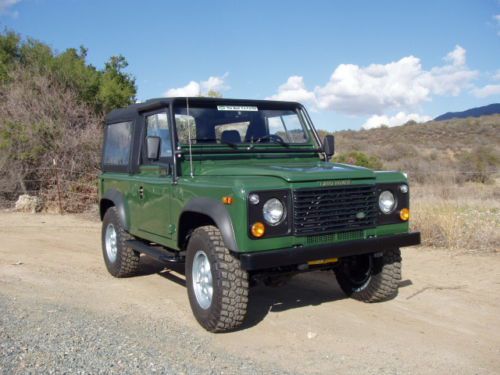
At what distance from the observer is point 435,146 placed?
34.8 m

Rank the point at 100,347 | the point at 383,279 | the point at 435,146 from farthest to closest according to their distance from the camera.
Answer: the point at 435,146 < the point at 383,279 < the point at 100,347

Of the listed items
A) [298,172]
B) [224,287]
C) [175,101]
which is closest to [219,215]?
[224,287]

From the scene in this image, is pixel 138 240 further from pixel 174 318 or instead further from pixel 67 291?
pixel 174 318

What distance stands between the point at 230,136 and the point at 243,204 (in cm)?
163

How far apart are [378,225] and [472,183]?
15.2 meters

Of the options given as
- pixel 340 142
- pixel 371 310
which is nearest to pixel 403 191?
pixel 371 310

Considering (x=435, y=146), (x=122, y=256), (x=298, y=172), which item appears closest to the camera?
(x=298, y=172)

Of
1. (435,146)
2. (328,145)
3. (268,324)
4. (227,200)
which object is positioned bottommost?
(268,324)

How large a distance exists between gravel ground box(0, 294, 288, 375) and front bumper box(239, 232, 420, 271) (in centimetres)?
72

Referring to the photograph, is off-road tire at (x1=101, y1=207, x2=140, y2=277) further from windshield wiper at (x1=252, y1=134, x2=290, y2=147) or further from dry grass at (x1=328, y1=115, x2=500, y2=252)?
dry grass at (x1=328, y1=115, x2=500, y2=252)

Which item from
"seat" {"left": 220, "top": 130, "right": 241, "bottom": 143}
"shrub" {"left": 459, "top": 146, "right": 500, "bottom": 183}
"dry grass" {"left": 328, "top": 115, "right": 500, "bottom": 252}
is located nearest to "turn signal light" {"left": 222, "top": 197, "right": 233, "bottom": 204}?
"seat" {"left": 220, "top": 130, "right": 241, "bottom": 143}

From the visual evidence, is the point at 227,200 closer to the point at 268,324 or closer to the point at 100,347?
the point at 268,324

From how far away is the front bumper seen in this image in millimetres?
4141

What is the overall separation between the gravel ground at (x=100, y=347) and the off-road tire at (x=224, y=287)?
0.23m
